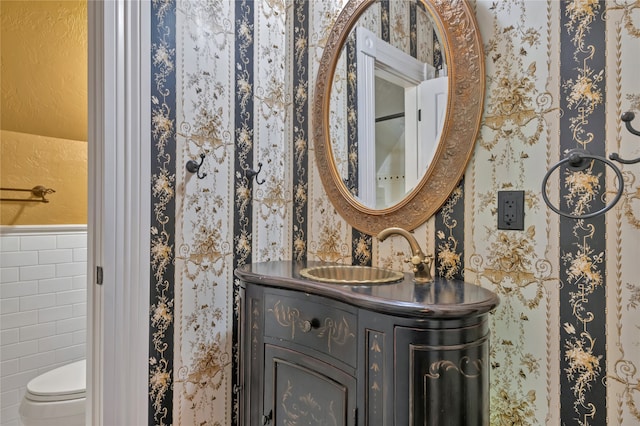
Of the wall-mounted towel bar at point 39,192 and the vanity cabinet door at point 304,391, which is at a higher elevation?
the wall-mounted towel bar at point 39,192

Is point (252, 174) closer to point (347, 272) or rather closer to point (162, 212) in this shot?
point (162, 212)

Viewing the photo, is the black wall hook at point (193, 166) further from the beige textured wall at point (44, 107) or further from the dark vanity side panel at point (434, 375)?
the beige textured wall at point (44, 107)

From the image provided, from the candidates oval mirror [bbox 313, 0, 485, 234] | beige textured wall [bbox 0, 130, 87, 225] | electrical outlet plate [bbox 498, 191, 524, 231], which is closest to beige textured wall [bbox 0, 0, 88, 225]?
beige textured wall [bbox 0, 130, 87, 225]

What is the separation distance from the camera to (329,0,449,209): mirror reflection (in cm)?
125

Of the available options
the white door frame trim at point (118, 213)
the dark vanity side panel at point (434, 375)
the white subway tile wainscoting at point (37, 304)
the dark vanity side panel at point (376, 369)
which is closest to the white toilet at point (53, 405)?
the white subway tile wainscoting at point (37, 304)

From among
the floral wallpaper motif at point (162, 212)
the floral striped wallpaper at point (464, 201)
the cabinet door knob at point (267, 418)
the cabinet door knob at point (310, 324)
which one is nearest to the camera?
the floral striped wallpaper at point (464, 201)

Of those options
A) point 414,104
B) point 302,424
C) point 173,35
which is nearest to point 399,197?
point 414,104

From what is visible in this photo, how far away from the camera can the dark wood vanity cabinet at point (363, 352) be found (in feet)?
2.73

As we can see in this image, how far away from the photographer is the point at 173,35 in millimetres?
1370

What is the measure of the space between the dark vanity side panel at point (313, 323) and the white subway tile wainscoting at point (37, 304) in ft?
6.05

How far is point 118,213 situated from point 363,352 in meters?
0.91

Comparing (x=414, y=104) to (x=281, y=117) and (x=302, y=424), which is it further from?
(x=302, y=424)

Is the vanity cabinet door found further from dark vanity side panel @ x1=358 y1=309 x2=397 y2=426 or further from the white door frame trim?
the white door frame trim

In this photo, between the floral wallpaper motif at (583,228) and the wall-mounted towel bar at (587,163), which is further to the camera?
the floral wallpaper motif at (583,228)
